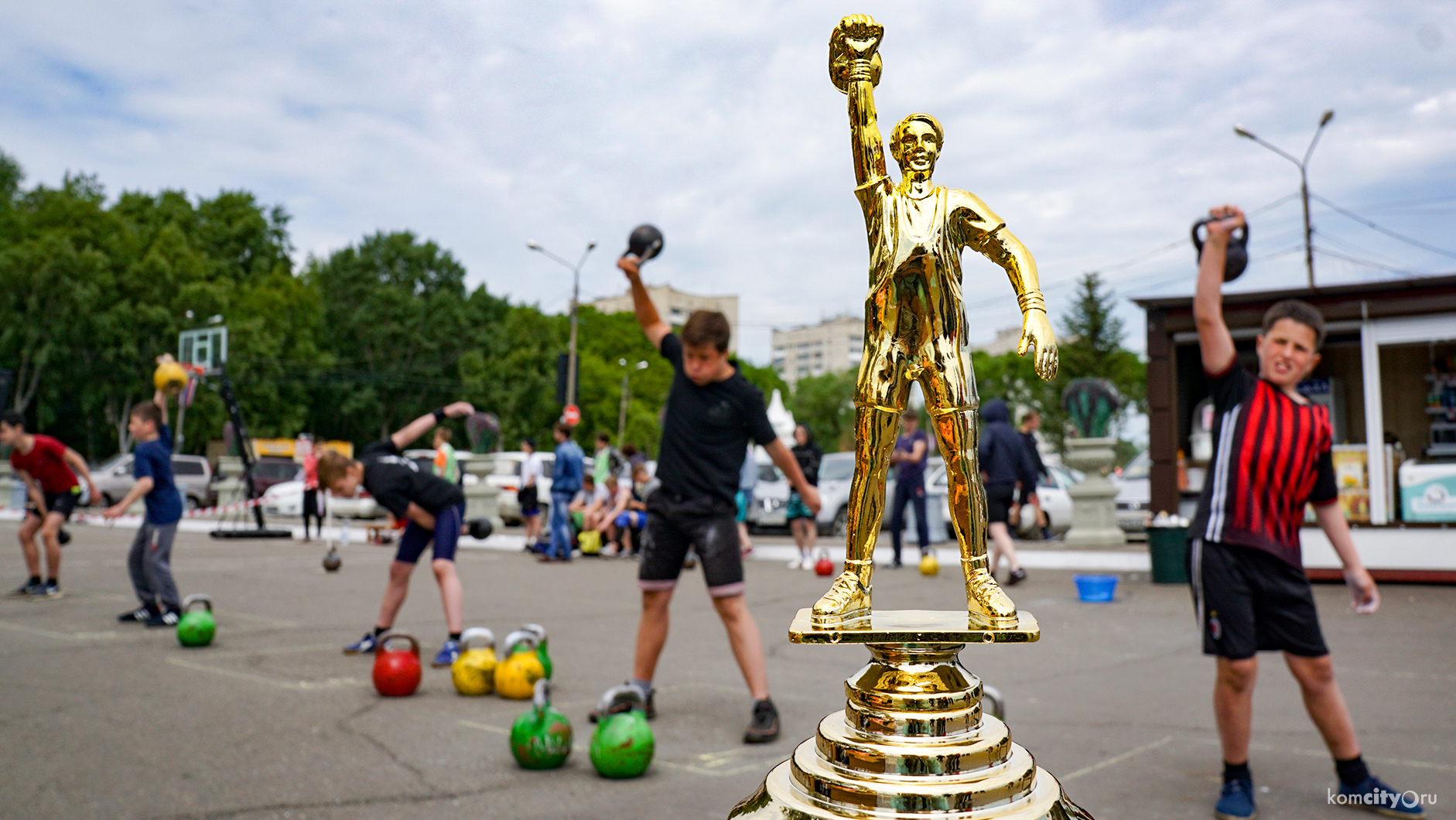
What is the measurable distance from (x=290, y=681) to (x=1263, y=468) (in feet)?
18.2

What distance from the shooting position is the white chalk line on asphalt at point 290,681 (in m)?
6.23

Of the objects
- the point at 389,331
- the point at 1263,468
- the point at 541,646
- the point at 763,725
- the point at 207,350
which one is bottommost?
the point at 763,725

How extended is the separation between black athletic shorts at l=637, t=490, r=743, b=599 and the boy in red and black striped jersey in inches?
80.3

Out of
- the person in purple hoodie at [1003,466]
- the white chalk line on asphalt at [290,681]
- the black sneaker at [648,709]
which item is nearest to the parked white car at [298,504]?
the person in purple hoodie at [1003,466]

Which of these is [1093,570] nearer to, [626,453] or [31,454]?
[626,453]

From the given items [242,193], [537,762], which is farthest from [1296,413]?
[242,193]

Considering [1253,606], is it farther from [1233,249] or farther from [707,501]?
[707,501]

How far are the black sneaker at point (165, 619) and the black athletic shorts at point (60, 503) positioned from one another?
2.17 metres

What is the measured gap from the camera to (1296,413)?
3686mm

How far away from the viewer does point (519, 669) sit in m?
5.94

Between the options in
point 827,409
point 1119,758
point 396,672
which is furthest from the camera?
point 827,409

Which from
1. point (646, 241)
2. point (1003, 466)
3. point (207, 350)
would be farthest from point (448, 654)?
point (207, 350)

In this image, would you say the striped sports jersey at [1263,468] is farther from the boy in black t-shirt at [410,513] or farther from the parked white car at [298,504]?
the parked white car at [298,504]

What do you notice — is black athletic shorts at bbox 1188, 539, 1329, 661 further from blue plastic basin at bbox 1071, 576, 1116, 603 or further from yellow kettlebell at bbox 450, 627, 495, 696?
blue plastic basin at bbox 1071, 576, 1116, 603
